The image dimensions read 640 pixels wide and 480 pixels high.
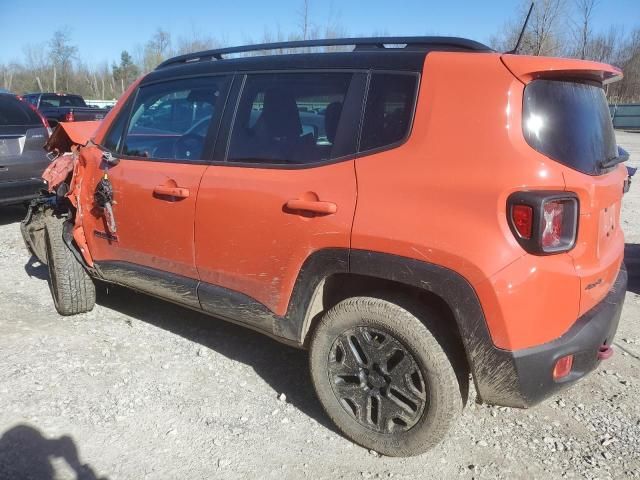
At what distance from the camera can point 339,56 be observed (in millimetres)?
Result: 2648

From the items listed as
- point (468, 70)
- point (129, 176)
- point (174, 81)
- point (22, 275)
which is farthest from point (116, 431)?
point (22, 275)

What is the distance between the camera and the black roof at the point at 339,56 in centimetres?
244

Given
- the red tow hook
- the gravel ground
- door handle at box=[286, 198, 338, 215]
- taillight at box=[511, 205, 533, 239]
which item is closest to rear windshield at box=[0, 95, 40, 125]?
the gravel ground

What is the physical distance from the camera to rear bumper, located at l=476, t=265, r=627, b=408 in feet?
7.04

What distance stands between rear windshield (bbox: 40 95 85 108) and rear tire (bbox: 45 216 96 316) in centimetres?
1599

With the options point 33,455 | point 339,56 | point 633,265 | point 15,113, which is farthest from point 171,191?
point 15,113

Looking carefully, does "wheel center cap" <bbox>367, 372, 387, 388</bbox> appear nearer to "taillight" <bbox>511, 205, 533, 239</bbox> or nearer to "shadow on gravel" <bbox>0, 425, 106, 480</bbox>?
"taillight" <bbox>511, 205, 533, 239</bbox>

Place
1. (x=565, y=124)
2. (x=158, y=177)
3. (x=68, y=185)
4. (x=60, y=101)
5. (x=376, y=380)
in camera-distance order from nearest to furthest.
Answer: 1. (x=565, y=124)
2. (x=376, y=380)
3. (x=158, y=177)
4. (x=68, y=185)
5. (x=60, y=101)

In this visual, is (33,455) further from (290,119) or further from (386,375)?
(290,119)

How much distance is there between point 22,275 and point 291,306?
144 inches

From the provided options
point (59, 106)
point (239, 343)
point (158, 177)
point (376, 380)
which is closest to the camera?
point (376, 380)

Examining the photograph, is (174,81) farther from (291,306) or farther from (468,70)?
(468,70)

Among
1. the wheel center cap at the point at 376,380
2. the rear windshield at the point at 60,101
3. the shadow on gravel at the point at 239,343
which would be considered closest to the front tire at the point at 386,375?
the wheel center cap at the point at 376,380

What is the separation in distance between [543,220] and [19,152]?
6819 mm
